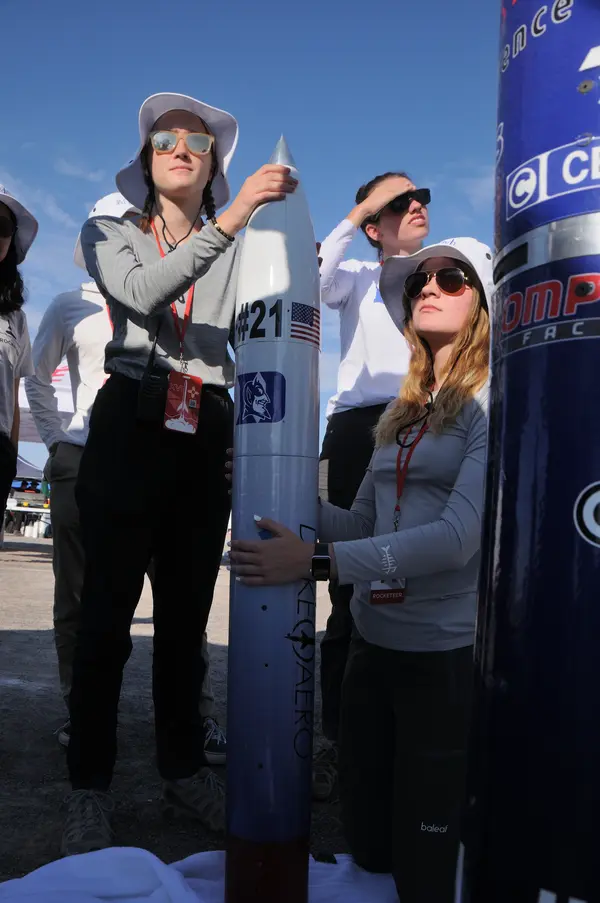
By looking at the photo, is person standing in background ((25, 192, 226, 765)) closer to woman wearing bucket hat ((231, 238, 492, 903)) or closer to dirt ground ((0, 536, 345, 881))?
dirt ground ((0, 536, 345, 881))

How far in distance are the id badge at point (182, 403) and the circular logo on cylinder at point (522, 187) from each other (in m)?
1.58

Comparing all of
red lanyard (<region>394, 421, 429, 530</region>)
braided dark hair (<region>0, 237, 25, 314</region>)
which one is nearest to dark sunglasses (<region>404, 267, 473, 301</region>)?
red lanyard (<region>394, 421, 429, 530</region>)

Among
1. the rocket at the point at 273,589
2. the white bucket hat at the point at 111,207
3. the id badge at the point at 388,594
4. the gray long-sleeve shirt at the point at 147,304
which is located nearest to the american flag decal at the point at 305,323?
the rocket at the point at 273,589

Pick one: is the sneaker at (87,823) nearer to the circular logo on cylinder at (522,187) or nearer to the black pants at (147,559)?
the black pants at (147,559)

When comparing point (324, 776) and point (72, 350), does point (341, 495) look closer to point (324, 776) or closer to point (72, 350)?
point (324, 776)

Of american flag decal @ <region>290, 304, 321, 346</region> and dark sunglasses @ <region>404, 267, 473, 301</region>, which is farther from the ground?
dark sunglasses @ <region>404, 267, 473, 301</region>

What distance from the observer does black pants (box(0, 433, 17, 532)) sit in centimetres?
347

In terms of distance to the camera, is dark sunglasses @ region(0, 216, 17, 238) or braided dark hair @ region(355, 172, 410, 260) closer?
dark sunglasses @ region(0, 216, 17, 238)

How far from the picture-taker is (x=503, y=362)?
129 cm

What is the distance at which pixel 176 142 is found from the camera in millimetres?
2814

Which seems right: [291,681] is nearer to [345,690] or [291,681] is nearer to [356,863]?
[345,690]

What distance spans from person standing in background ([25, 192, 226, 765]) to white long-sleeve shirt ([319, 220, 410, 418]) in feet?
3.70

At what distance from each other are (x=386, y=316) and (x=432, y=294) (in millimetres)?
1075

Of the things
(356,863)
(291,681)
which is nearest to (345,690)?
(291,681)
